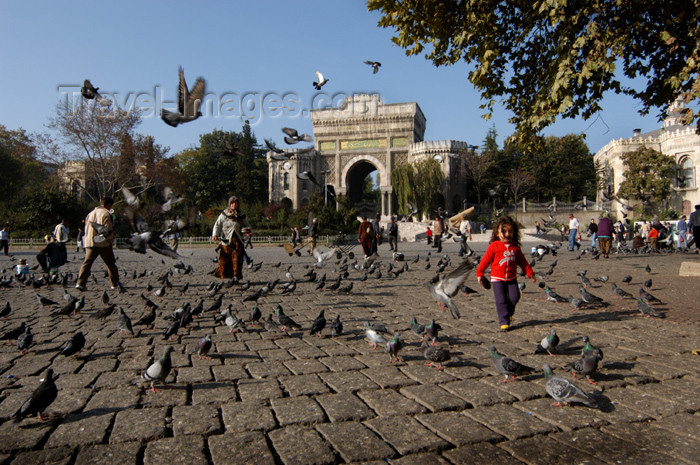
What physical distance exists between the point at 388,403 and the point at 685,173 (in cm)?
5485

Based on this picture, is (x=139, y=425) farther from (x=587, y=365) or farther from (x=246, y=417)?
(x=587, y=365)

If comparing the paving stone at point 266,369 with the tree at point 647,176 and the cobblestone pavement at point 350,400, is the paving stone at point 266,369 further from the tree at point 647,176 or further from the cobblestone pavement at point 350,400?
the tree at point 647,176

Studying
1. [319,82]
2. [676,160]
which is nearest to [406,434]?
[319,82]

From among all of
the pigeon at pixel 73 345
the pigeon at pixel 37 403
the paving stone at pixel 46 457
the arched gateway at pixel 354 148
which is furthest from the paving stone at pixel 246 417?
the arched gateway at pixel 354 148

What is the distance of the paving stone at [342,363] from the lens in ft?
13.2

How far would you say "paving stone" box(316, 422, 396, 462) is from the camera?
2488 mm

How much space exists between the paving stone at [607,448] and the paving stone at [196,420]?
1980 mm

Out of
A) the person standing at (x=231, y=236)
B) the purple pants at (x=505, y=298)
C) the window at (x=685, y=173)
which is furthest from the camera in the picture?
the window at (x=685, y=173)

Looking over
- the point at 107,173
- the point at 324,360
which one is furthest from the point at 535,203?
the point at 324,360

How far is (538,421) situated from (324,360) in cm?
195

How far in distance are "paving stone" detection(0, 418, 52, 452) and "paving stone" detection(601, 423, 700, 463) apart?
328 centimetres

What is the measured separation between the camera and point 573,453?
8.19 feet

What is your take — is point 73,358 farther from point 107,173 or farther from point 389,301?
point 107,173

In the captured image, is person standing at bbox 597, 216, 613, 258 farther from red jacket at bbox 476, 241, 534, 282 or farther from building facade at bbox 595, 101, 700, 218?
building facade at bbox 595, 101, 700, 218
